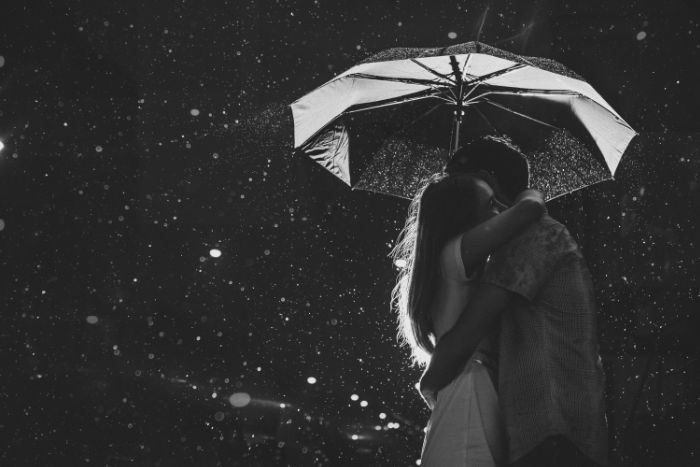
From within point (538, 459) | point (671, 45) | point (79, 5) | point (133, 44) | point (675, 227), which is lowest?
point (538, 459)

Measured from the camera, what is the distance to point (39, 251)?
23.0 feet

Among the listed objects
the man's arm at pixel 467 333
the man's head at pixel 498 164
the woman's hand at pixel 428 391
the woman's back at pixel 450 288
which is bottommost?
the woman's hand at pixel 428 391

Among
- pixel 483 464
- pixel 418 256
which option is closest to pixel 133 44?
pixel 418 256

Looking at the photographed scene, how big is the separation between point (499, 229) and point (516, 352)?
10.8 inches

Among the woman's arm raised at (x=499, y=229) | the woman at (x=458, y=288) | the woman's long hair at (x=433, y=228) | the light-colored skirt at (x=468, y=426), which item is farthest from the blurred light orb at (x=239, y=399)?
the woman's arm raised at (x=499, y=229)

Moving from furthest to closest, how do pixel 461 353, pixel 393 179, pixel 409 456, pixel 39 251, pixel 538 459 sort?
pixel 39 251 < pixel 409 456 < pixel 393 179 < pixel 461 353 < pixel 538 459

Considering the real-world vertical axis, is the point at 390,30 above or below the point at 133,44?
below

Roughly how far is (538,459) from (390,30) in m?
4.63

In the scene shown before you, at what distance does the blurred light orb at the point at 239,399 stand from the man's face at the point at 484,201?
174 inches

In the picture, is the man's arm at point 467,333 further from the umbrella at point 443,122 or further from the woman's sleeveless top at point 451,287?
the umbrella at point 443,122

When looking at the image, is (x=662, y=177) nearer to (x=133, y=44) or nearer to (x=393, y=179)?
(x=393, y=179)

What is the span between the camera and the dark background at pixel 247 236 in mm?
4141

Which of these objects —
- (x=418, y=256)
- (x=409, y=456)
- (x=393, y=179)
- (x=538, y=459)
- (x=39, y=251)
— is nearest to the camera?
(x=538, y=459)

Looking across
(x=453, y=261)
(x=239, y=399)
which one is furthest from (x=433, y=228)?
(x=239, y=399)
